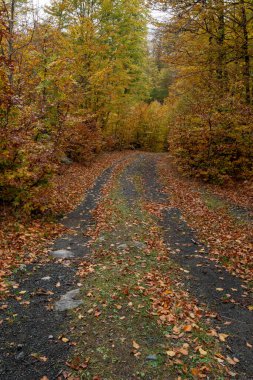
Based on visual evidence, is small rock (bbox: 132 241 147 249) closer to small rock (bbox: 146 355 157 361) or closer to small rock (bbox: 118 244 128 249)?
small rock (bbox: 118 244 128 249)

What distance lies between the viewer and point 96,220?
1027 cm

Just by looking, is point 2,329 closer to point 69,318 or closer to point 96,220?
point 69,318

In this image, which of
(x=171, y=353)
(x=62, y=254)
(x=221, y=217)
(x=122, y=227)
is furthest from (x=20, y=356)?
(x=221, y=217)

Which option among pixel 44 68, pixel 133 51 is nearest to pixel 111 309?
pixel 44 68

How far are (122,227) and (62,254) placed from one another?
253 centimetres

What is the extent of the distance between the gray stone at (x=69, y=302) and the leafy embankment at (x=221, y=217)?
3658mm

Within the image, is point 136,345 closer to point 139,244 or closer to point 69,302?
point 69,302

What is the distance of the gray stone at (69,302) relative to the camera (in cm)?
533

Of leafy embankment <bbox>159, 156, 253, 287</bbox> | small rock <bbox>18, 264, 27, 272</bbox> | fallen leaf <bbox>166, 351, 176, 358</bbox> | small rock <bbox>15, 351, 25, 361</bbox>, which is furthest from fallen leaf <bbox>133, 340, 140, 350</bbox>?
small rock <bbox>18, 264, 27, 272</bbox>

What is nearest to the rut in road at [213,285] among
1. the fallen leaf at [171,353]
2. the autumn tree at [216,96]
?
the fallen leaf at [171,353]

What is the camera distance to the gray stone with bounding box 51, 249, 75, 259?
740 cm

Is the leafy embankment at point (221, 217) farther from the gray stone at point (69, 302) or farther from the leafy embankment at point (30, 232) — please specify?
the leafy embankment at point (30, 232)

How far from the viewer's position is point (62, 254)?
7.54 meters

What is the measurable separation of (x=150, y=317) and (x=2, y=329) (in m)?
2.40
